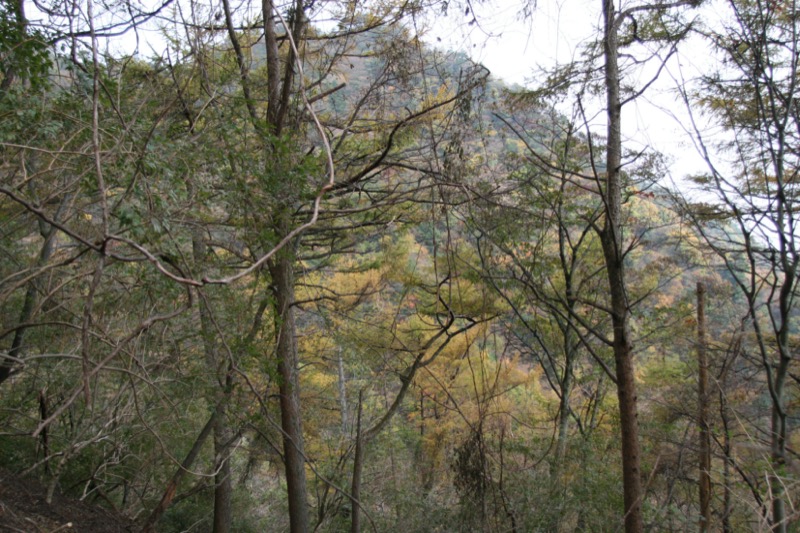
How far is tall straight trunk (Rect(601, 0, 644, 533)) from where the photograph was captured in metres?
3.68

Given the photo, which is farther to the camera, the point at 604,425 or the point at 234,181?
the point at 604,425

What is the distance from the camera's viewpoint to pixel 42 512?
155 inches

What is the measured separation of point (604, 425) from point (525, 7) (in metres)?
12.2

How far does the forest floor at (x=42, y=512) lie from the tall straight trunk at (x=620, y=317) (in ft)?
12.6

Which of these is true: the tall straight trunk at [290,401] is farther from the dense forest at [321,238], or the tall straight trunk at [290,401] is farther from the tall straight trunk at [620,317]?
the tall straight trunk at [620,317]

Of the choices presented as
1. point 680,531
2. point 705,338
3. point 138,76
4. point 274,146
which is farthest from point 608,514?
point 138,76

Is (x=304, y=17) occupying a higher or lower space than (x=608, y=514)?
higher

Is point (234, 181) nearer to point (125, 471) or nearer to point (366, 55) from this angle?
point (366, 55)

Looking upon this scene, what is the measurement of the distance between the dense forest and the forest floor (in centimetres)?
13

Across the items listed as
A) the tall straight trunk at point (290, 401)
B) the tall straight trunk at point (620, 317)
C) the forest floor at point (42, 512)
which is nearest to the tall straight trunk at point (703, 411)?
the tall straight trunk at point (620, 317)

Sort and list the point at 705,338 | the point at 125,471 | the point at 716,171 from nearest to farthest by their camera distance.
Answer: the point at 716,171
the point at 125,471
the point at 705,338

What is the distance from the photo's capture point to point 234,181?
4.09 meters

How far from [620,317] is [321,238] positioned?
4337mm

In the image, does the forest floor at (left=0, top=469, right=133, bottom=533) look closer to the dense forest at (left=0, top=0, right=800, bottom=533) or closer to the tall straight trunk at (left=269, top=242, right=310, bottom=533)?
the dense forest at (left=0, top=0, right=800, bottom=533)
